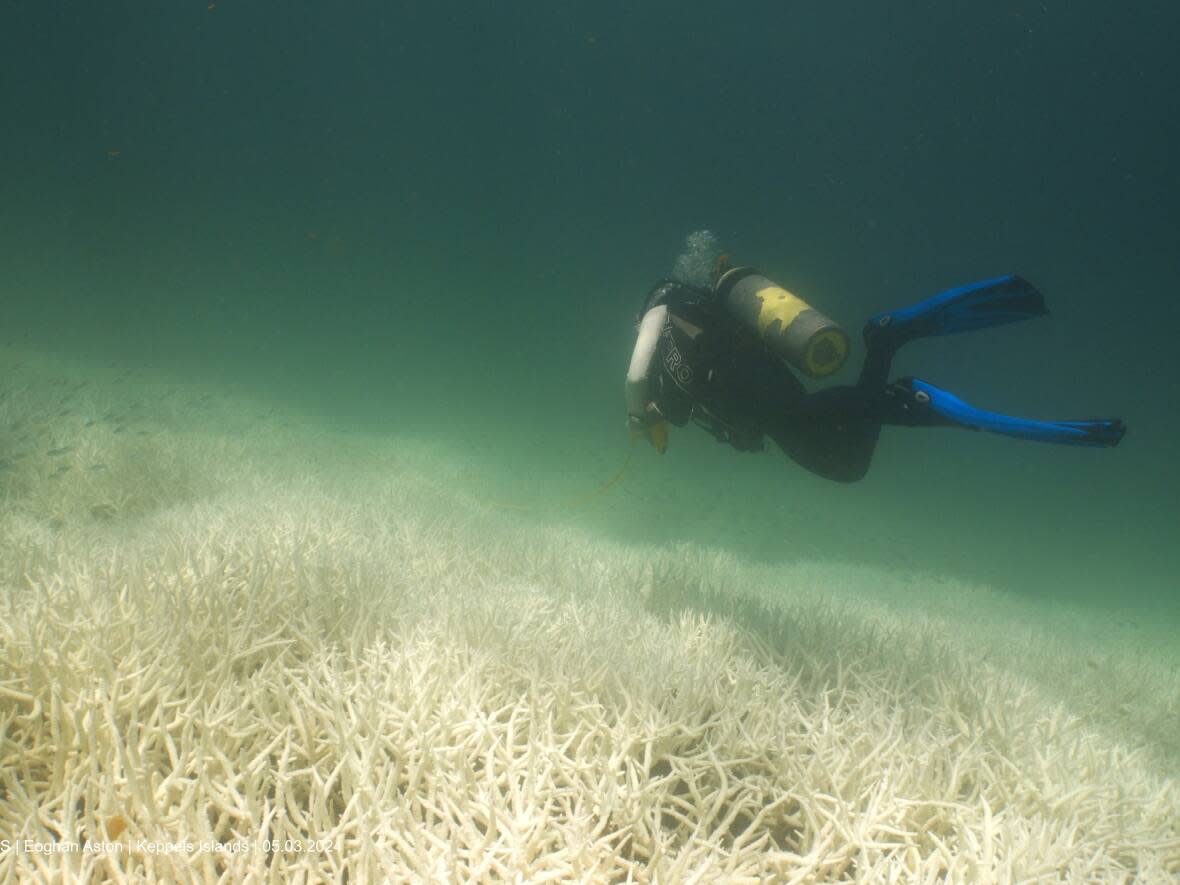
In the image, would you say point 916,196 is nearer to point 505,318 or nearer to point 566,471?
point 566,471

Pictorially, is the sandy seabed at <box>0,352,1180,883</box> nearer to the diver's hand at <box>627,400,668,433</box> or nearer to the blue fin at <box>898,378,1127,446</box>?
the diver's hand at <box>627,400,668,433</box>

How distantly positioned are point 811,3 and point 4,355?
40.0 m

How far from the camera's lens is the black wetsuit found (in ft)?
14.9

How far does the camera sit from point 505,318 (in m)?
65.6

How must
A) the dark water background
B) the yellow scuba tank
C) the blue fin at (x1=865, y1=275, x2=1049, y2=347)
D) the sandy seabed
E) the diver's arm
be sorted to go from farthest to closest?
1. the dark water background
2. the diver's arm
3. the blue fin at (x1=865, y1=275, x2=1049, y2=347)
4. the yellow scuba tank
5. the sandy seabed

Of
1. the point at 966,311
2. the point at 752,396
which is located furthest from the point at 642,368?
the point at 966,311

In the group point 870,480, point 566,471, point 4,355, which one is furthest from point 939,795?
point 870,480

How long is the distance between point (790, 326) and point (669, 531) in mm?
12971

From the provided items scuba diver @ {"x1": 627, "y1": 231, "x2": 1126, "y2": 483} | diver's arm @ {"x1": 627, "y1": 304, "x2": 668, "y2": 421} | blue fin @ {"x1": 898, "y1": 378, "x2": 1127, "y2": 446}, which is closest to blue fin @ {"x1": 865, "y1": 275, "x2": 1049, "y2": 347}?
scuba diver @ {"x1": 627, "y1": 231, "x2": 1126, "y2": 483}

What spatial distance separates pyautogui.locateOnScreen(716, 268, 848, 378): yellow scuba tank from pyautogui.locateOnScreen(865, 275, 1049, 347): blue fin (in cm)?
76

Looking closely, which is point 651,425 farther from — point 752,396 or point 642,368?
point 752,396

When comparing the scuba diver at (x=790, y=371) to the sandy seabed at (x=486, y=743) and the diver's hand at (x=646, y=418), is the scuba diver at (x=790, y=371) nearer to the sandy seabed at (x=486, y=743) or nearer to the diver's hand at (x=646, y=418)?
the diver's hand at (x=646, y=418)

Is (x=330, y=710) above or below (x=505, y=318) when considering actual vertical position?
below

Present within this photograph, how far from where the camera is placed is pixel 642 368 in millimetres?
4758
